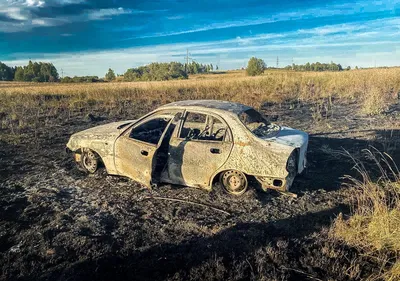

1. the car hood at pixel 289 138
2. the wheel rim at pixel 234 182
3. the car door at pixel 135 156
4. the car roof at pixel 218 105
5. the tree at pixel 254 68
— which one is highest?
the tree at pixel 254 68

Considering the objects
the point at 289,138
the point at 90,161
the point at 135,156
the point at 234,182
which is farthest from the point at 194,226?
the point at 90,161

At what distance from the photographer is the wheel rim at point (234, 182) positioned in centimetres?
526

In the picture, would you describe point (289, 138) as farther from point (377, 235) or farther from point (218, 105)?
point (377, 235)

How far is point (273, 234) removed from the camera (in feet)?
14.0

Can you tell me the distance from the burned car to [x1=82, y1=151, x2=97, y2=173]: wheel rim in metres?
0.15

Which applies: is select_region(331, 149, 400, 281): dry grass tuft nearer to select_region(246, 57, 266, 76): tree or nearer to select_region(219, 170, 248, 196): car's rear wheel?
select_region(219, 170, 248, 196): car's rear wheel

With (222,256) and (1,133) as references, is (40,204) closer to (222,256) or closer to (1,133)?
(222,256)

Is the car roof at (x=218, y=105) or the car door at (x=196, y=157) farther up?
the car roof at (x=218, y=105)

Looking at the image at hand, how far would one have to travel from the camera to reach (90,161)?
6.50m

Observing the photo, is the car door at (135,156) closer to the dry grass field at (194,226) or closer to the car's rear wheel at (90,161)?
the dry grass field at (194,226)

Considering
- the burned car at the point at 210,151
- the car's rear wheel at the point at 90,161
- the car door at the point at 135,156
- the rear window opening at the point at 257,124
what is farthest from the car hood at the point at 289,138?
the car's rear wheel at the point at 90,161

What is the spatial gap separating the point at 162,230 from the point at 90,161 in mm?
2858

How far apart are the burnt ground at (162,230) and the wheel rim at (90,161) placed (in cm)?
21

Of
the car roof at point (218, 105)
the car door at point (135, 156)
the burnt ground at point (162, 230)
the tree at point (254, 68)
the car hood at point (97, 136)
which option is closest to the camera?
the burnt ground at point (162, 230)
